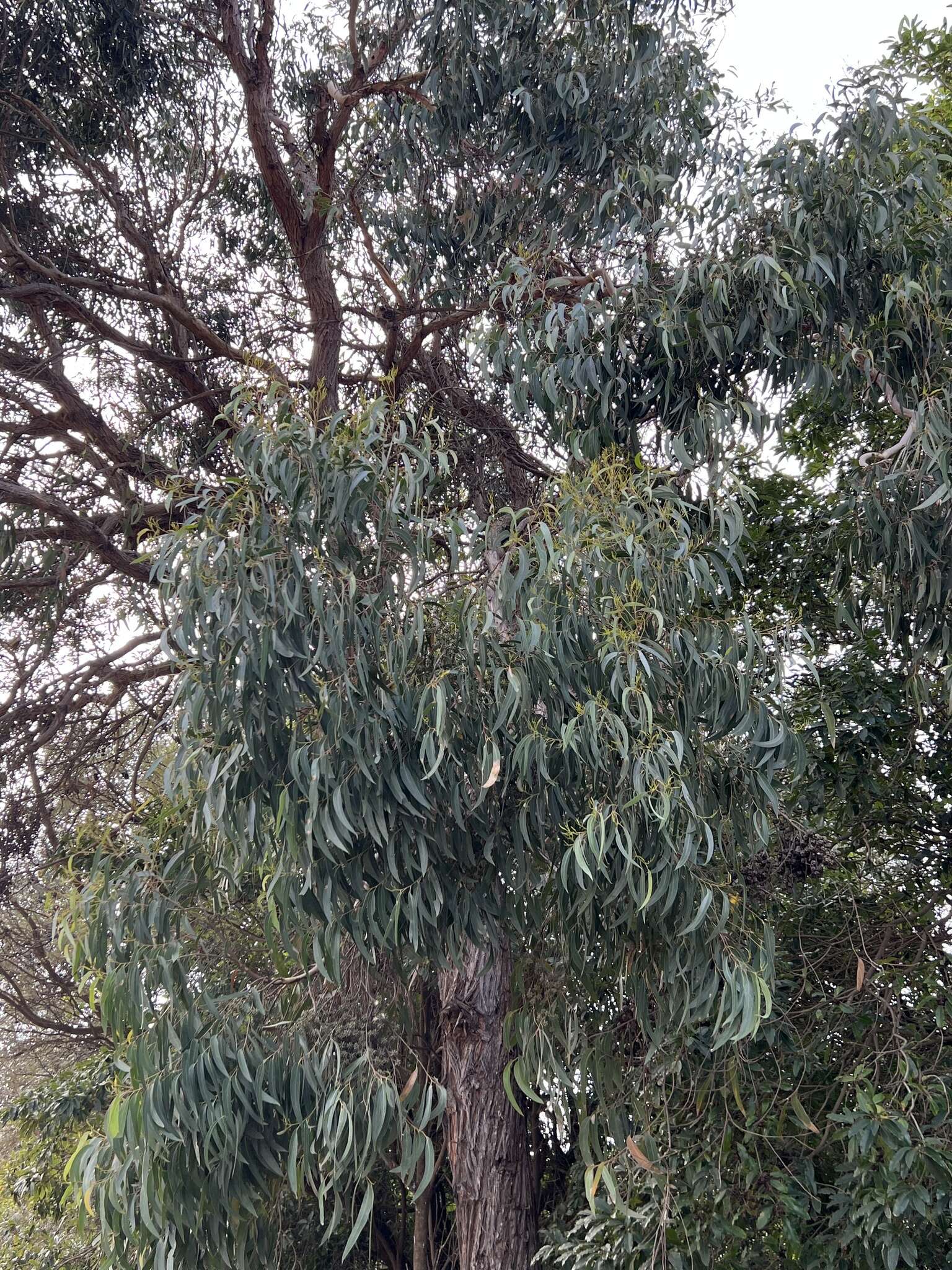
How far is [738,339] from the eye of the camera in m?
3.68

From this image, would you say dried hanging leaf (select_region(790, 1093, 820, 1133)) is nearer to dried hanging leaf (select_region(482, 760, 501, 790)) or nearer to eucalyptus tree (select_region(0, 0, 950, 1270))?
eucalyptus tree (select_region(0, 0, 950, 1270))

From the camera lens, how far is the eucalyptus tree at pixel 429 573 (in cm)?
290

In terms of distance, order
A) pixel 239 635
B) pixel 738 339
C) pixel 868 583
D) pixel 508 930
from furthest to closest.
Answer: pixel 868 583
pixel 738 339
pixel 508 930
pixel 239 635

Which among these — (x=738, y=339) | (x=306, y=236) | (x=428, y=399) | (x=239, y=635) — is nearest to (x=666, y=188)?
(x=738, y=339)

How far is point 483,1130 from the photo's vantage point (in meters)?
4.50

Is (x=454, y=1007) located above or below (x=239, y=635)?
below

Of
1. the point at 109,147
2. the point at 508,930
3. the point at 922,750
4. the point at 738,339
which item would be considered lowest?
the point at 508,930

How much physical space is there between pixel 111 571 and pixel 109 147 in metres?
2.01

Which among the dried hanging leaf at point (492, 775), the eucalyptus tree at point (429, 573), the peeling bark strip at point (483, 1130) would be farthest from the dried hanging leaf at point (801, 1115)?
the dried hanging leaf at point (492, 775)

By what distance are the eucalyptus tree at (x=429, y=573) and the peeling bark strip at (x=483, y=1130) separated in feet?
0.05

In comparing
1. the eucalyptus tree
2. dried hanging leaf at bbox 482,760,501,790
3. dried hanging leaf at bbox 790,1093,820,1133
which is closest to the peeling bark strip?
the eucalyptus tree

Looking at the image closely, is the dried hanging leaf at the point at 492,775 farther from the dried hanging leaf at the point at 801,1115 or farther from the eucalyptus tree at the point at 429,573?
the dried hanging leaf at the point at 801,1115

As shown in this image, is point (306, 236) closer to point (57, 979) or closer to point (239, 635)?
point (239, 635)

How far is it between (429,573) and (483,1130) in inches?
80.4
